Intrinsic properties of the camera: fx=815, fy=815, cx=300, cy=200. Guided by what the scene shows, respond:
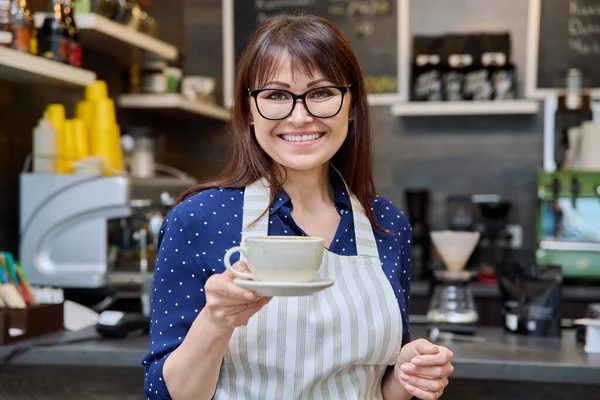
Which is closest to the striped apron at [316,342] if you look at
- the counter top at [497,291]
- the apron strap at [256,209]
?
the apron strap at [256,209]

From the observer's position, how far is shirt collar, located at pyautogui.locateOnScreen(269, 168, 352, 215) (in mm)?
1494

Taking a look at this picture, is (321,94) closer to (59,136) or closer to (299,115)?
(299,115)

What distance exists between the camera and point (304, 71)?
138 cm

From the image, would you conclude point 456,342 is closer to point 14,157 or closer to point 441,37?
point 14,157

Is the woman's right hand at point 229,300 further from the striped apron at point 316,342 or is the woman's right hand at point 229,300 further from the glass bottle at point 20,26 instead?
the glass bottle at point 20,26

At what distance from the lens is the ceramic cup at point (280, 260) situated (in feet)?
3.47

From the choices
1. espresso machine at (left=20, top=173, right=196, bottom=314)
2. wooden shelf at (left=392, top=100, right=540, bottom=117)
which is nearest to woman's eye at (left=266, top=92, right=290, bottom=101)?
espresso machine at (left=20, top=173, right=196, bottom=314)

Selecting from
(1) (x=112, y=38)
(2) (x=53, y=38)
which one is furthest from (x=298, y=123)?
(1) (x=112, y=38)

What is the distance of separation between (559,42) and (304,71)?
3.00 m

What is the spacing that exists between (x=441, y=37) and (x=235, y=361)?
305 centimetres

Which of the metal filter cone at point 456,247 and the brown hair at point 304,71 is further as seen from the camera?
the metal filter cone at point 456,247

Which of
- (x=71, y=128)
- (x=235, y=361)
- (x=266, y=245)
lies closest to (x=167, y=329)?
(x=235, y=361)

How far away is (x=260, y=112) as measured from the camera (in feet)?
4.56

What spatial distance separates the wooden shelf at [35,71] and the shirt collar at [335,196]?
3.78 ft
